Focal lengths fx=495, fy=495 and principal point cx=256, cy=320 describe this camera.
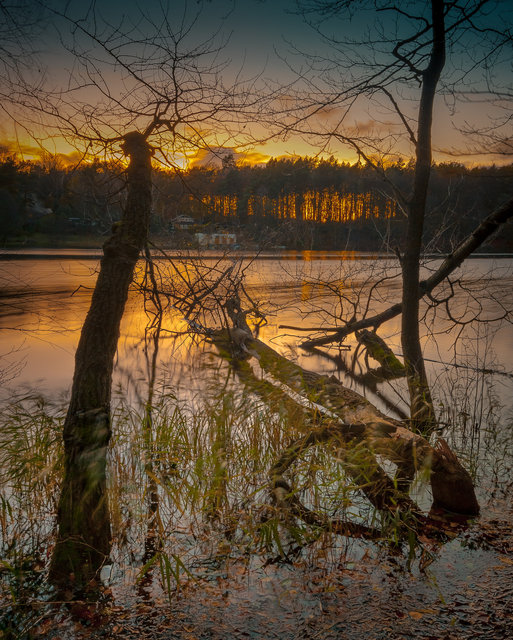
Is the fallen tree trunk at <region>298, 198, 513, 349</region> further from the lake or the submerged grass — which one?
the submerged grass

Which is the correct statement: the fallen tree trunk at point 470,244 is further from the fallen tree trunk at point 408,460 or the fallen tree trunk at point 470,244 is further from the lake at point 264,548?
the fallen tree trunk at point 408,460

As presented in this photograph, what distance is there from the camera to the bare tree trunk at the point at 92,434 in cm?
334

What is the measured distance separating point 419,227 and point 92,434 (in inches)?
182

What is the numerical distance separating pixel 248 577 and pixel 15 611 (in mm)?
1451

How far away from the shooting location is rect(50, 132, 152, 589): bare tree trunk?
3.34 meters

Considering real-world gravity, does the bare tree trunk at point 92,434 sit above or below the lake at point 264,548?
above

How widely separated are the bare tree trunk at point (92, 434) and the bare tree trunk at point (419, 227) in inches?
142

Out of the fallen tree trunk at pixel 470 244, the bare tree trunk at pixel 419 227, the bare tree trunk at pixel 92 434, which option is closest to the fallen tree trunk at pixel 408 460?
the bare tree trunk at pixel 419 227

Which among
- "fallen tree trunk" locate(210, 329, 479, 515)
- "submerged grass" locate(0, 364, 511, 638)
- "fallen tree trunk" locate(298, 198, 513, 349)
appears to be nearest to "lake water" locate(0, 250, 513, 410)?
"fallen tree trunk" locate(298, 198, 513, 349)

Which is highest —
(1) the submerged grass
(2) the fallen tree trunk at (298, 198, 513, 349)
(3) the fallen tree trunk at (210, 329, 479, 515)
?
(2) the fallen tree trunk at (298, 198, 513, 349)

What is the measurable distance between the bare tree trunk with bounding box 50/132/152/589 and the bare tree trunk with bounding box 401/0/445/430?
3.61m

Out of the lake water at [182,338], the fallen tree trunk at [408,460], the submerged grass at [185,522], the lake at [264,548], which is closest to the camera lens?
the lake at [264,548]

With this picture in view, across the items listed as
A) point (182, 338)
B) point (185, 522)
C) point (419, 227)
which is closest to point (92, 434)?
point (185, 522)

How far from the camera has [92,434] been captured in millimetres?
3373
